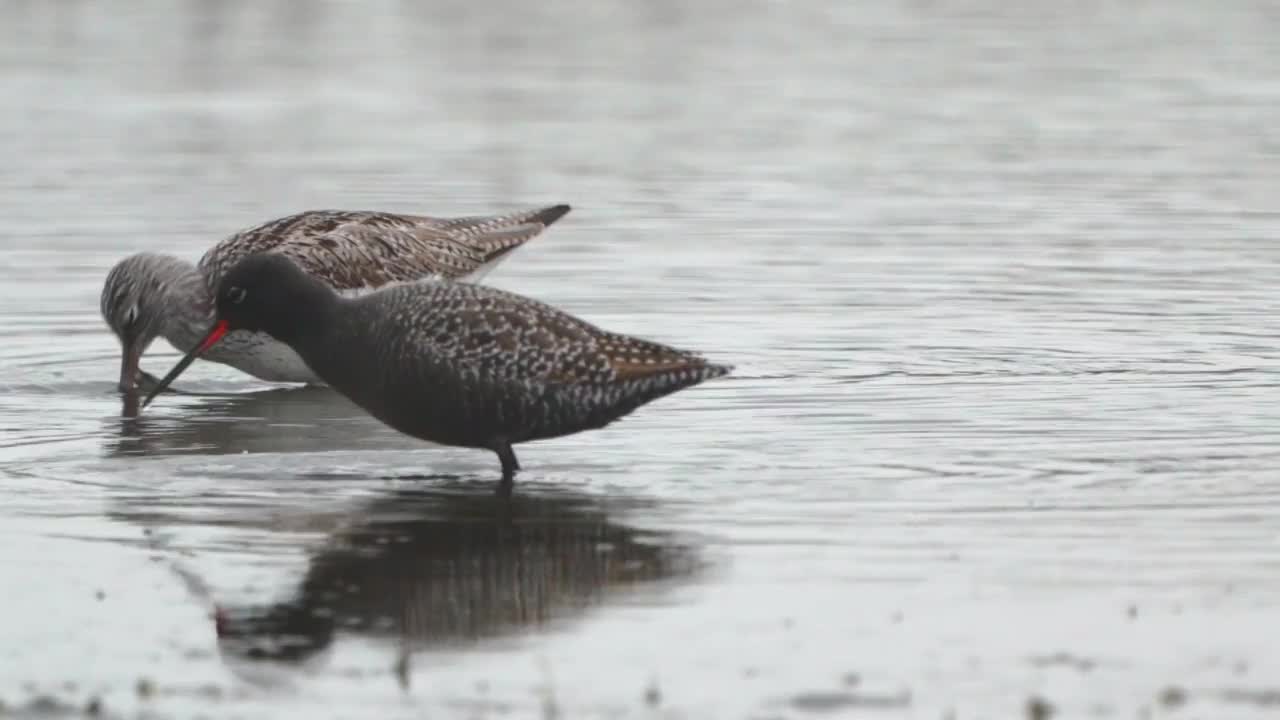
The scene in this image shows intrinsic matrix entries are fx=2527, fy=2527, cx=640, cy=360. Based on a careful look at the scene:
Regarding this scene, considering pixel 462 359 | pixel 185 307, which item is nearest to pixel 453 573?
pixel 462 359

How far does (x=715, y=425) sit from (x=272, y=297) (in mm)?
2365

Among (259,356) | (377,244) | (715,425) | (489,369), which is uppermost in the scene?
(489,369)

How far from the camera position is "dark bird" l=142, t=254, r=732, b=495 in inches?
418

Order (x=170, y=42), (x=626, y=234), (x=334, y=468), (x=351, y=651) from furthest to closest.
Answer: (x=170, y=42) → (x=626, y=234) → (x=334, y=468) → (x=351, y=651)

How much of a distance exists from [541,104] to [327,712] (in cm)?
1940

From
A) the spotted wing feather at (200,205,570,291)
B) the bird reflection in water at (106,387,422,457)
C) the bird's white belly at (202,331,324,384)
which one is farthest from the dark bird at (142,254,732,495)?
the spotted wing feather at (200,205,570,291)

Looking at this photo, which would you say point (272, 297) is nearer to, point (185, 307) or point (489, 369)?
point (489, 369)

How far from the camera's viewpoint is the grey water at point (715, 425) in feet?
25.5

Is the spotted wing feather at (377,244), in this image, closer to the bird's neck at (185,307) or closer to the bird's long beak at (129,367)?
the bird's neck at (185,307)

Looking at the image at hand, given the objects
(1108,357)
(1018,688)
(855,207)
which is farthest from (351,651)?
(855,207)

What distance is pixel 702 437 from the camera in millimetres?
11797

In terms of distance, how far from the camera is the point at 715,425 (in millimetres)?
12141

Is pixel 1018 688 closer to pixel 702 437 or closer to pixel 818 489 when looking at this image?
pixel 818 489

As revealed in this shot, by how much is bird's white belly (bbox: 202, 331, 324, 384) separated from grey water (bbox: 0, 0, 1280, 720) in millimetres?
228
